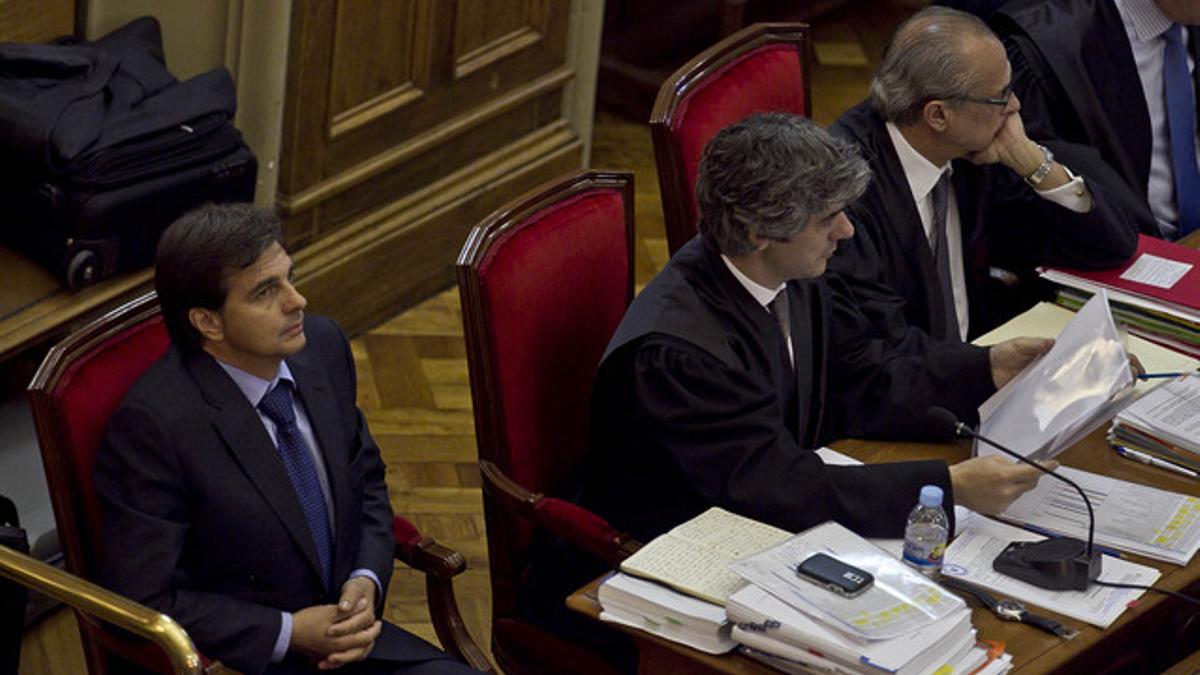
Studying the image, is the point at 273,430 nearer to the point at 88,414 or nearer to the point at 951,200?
the point at 88,414

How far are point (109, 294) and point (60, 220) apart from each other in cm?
21

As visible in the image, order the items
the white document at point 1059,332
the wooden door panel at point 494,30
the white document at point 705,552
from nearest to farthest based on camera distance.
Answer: the white document at point 705,552
the white document at point 1059,332
the wooden door panel at point 494,30

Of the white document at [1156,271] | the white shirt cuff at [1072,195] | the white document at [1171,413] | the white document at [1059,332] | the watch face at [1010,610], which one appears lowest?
the watch face at [1010,610]

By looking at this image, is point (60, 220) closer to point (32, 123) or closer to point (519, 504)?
point (32, 123)

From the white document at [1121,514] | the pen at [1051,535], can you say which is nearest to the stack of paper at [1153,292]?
the white document at [1121,514]

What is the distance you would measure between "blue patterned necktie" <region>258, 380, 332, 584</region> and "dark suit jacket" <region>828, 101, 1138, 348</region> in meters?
0.99

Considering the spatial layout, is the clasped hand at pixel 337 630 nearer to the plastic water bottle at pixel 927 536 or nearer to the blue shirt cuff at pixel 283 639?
the blue shirt cuff at pixel 283 639

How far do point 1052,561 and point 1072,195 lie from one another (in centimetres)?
124

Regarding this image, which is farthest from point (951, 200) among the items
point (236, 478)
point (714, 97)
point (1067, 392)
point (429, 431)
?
point (236, 478)

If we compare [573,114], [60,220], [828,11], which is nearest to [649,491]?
[60,220]

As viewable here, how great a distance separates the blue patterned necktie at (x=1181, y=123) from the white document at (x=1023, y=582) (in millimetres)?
1743

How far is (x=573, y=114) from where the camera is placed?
566 cm

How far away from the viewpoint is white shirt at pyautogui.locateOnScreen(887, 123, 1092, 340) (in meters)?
3.67

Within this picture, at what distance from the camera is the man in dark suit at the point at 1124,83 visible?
13.9ft
